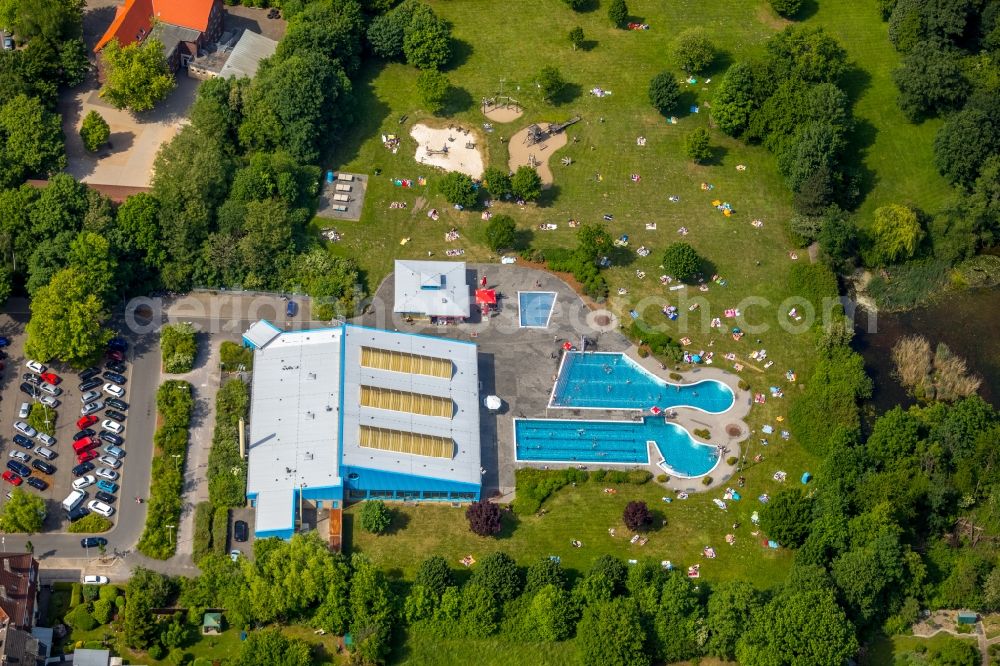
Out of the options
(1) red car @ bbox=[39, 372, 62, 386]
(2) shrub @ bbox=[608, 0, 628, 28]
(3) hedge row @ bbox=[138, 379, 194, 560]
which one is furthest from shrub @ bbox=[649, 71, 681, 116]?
(1) red car @ bbox=[39, 372, 62, 386]

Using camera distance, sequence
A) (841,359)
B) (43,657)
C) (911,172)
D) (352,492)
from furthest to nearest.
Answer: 1. (911,172)
2. (841,359)
3. (352,492)
4. (43,657)

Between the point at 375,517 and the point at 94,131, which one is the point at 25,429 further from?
the point at 94,131

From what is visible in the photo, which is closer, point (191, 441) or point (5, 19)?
point (191, 441)

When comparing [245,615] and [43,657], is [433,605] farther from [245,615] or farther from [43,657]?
[43,657]

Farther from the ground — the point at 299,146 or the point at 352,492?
the point at 299,146

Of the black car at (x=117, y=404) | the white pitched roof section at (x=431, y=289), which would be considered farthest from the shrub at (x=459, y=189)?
the black car at (x=117, y=404)

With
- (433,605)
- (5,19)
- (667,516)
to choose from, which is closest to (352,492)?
(433,605)

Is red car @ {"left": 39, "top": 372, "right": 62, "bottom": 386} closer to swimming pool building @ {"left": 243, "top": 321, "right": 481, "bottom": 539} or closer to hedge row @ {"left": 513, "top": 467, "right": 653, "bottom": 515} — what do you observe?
swimming pool building @ {"left": 243, "top": 321, "right": 481, "bottom": 539}
